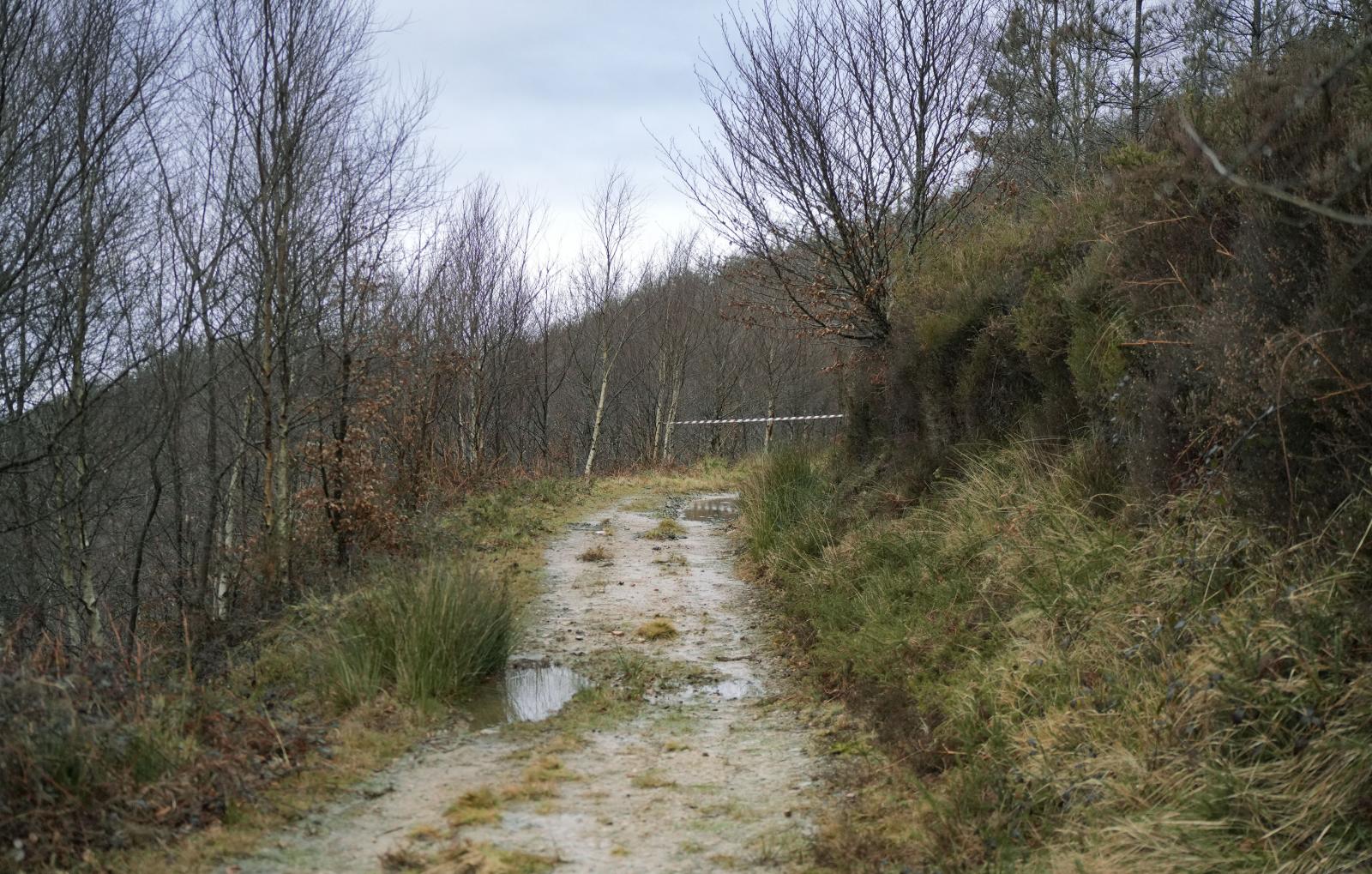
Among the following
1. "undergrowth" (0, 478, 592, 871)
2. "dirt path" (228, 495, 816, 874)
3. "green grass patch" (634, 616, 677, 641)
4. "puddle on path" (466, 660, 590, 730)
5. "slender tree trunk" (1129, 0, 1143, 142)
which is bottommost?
"dirt path" (228, 495, 816, 874)

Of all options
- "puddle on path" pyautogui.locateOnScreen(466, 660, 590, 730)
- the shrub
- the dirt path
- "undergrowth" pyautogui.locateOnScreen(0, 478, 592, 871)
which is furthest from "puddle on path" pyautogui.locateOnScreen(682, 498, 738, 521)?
the shrub

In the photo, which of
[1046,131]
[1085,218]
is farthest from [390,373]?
[1046,131]

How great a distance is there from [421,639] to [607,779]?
5.18ft

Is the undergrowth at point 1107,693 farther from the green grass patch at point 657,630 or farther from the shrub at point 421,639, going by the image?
the shrub at point 421,639

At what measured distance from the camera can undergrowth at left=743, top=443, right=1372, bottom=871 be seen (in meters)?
3.18

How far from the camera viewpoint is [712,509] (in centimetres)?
1502

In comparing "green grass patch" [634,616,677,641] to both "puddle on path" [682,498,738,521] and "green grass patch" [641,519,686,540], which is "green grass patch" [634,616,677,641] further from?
"puddle on path" [682,498,738,521]

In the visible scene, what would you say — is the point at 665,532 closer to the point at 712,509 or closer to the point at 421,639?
the point at 712,509

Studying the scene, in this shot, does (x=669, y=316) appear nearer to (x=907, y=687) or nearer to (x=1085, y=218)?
(x=1085, y=218)

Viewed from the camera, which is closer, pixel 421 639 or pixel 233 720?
pixel 233 720

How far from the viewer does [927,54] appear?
A: 10273mm

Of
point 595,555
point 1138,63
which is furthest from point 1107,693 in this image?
point 1138,63

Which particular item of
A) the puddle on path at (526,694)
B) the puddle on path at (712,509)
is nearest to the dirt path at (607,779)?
the puddle on path at (526,694)

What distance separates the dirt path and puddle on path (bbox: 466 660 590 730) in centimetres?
2
